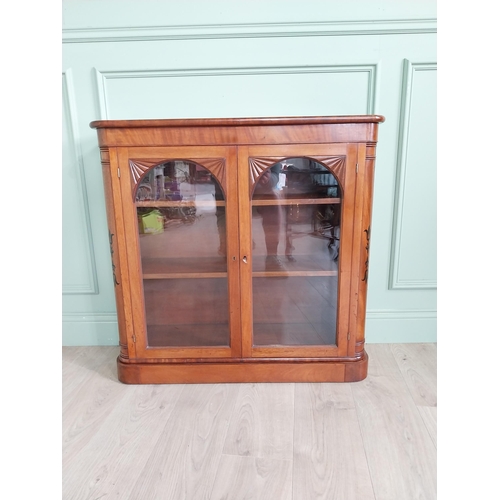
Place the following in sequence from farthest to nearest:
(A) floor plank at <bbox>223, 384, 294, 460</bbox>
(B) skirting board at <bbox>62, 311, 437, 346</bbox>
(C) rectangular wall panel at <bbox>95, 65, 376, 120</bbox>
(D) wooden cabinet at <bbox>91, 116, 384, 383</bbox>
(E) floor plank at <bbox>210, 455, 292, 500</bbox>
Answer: (B) skirting board at <bbox>62, 311, 437, 346</bbox> < (C) rectangular wall panel at <bbox>95, 65, 376, 120</bbox> < (D) wooden cabinet at <bbox>91, 116, 384, 383</bbox> < (A) floor plank at <bbox>223, 384, 294, 460</bbox> < (E) floor plank at <bbox>210, 455, 292, 500</bbox>

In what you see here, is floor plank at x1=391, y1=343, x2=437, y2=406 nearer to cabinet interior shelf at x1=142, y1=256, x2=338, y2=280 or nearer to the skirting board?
the skirting board

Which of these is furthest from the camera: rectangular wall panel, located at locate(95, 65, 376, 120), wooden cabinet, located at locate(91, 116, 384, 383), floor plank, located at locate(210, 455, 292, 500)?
rectangular wall panel, located at locate(95, 65, 376, 120)

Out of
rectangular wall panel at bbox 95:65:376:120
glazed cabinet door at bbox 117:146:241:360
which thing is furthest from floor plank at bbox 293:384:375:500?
rectangular wall panel at bbox 95:65:376:120

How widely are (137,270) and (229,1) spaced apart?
1.05m

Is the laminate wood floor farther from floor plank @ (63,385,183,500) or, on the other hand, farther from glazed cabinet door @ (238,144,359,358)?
glazed cabinet door @ (238,144,359,358)

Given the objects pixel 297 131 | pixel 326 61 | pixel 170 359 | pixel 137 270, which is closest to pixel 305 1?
pixel 326 61

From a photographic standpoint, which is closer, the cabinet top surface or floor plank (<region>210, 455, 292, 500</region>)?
floor plank (<region>210, 455, 292, 500</region>)

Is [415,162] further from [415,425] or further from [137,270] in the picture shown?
[137,270]

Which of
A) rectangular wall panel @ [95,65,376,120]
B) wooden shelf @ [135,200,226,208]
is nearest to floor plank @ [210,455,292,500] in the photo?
wooden shelf @ [135,200,226,208]

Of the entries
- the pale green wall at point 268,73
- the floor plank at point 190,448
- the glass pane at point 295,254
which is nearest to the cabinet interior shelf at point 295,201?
the glass pane at point 295,254

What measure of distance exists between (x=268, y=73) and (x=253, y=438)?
1.30 metres

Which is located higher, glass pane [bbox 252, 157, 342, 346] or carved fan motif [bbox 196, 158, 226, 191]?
carved fan motif [bbox 196, 158, 226, 191]

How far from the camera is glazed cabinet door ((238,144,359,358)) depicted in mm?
1268

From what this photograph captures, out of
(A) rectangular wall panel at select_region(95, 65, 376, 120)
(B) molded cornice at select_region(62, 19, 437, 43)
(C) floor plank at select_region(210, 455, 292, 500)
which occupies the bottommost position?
(C) floor plank at select_region(210, 455, 292, 500)
